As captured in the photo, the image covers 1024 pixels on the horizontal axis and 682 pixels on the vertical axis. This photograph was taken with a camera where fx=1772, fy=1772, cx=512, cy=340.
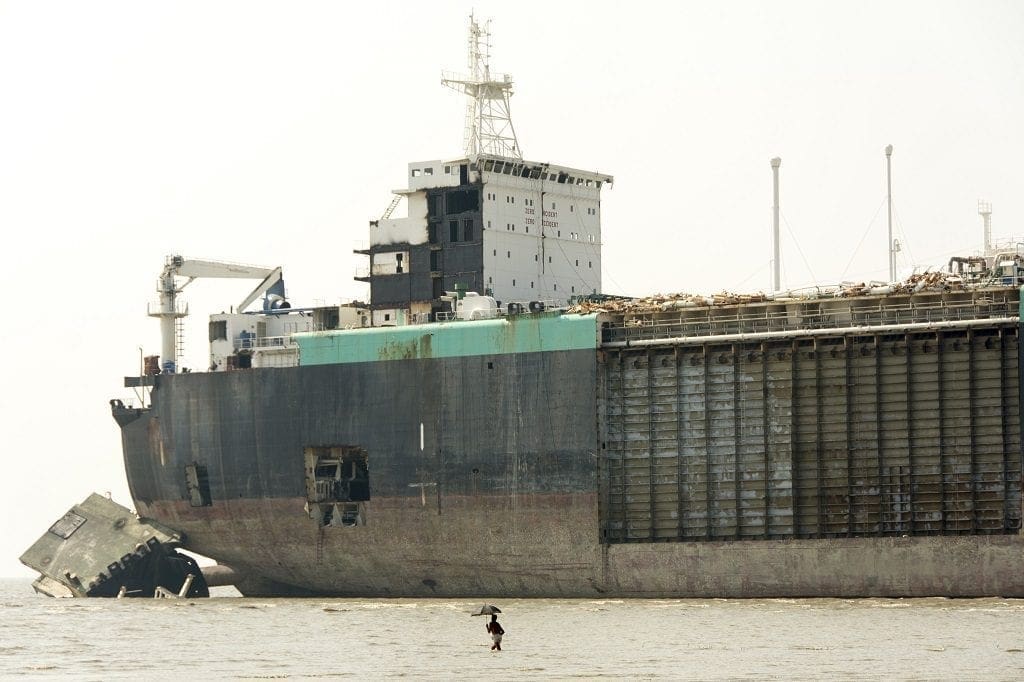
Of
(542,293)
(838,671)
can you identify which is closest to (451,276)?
(542,293)

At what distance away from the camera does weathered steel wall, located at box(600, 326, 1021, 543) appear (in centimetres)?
5084

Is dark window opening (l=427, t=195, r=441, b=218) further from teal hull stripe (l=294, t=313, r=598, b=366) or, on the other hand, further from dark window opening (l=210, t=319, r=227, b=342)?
dark window opening (l=210, t=319, r=227, b=342)

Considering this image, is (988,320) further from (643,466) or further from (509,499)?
(509,499)

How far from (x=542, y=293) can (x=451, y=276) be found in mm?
4187

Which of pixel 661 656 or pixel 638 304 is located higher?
pixel 638 304

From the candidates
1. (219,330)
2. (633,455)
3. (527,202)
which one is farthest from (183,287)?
(633,455)

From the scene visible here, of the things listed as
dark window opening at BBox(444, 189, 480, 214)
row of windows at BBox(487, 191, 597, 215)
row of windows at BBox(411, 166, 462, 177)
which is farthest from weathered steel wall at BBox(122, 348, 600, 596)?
row of windows at BBox(411, 166, 462, 177)

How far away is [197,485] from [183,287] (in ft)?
30.9

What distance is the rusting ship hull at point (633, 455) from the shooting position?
168ft

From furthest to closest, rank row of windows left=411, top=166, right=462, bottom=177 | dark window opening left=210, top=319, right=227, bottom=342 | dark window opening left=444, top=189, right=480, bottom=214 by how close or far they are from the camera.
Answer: dark window opening left=210, top=319, right=227, bottom=342, row of windows left=411, top=166, right=462, bottom=177, dark window opening left=444, top=189, right=480, bottom=214

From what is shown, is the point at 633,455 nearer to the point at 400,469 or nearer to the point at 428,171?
the point at 400,469

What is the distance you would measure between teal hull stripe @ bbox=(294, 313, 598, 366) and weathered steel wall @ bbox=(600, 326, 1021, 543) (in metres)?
1.78

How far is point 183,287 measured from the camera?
72.3 m

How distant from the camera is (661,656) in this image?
39.5 meters
